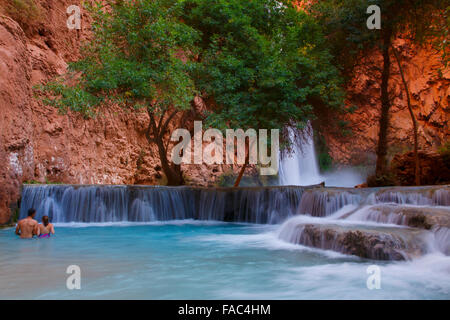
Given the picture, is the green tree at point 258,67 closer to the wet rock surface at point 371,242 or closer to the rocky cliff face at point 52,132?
the rocky cliff face at point 52,132

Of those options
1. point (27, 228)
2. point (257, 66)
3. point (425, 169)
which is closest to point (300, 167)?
point (425, 169)

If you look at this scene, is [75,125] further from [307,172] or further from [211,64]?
A: [307,172]

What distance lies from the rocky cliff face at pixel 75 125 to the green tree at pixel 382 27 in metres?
1.67

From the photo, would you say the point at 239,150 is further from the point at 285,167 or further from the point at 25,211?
the point at 25,211

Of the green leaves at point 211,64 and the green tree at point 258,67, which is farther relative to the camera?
the green tree at point 258,67

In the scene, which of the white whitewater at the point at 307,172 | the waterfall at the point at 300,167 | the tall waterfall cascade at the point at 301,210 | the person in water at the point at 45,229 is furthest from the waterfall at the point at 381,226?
the waterfall at the point at 300,167

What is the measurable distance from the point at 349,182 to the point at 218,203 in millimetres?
12801

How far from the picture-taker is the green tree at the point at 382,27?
14.6m

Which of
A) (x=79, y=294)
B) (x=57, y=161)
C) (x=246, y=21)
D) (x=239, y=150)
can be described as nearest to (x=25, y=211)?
(x=57, y=161)

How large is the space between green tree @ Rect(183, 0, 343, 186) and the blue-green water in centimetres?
691

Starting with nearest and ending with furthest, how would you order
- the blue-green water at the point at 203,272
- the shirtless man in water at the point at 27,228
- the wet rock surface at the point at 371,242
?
the blue-green water at the point at 203,272, the wet rock surface at the point at 371,242, the shirtless man in water at the point at 27,228

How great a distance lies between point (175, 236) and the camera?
921 centimetres

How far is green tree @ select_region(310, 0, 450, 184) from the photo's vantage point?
14562mm

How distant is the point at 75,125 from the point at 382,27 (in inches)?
547
